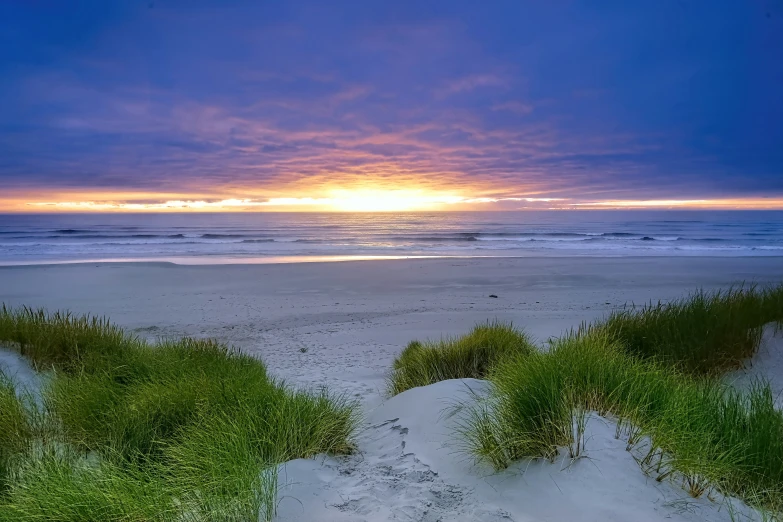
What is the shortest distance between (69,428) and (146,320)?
29.8ft

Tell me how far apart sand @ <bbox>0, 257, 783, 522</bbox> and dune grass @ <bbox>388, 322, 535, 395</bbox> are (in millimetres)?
460

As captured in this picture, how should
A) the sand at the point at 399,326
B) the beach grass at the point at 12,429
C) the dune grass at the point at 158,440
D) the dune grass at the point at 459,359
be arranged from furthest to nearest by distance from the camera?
the dune grass at the point at 459,359 → the beach grass at the point at 12,429 → the sand at the point at 399,326 → the dune grass at the point at 158,440

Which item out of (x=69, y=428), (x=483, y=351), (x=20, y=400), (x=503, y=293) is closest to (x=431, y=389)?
(x=483, y=351)

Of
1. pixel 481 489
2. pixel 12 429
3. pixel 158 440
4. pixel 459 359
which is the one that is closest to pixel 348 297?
pixel 459 359

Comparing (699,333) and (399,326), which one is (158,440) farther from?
(399,326)

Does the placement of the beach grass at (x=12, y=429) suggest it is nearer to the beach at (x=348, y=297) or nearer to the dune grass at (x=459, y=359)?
the beach at (x=348, y=297)

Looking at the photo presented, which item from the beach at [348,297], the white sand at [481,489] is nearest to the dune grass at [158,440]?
the white sand at [481,489]

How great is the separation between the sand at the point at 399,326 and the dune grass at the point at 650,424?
15 centimetres

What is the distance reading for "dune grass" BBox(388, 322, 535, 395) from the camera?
6.44 m

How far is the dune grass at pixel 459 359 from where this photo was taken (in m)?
6.44

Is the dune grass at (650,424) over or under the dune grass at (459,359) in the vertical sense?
over

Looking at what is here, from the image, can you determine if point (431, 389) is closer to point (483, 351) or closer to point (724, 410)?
point (483, 351)

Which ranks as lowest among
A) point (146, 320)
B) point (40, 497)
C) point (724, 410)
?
point (146, 320)

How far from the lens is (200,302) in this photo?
1492 cm
